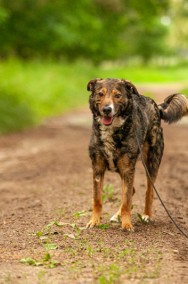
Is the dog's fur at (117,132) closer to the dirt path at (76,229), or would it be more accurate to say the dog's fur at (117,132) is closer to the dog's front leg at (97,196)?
the dog's front leg at (97,196)

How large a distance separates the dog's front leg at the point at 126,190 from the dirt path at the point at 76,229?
12cm

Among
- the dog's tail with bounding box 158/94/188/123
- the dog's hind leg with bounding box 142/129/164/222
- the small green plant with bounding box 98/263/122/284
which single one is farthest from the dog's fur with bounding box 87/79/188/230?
the small green plant with bounding box 98/263/122/284

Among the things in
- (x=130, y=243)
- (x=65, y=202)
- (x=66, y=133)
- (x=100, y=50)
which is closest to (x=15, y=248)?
(x=130, y=243)

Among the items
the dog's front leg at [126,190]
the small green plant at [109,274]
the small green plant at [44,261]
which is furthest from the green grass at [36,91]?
the small green plant at [109,274]

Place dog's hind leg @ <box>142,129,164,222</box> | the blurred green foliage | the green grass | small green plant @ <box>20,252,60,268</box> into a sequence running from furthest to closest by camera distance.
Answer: the blurred green foliage < the green grass < dog's hind leg @ <box>142,129,164,222</box> < small green plant @ <box>20,252,60,268</box>

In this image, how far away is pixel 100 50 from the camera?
37.9 m

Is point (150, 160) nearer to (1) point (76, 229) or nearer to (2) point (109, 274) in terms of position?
(1) point (76, 229)

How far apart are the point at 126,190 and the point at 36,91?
17447mm

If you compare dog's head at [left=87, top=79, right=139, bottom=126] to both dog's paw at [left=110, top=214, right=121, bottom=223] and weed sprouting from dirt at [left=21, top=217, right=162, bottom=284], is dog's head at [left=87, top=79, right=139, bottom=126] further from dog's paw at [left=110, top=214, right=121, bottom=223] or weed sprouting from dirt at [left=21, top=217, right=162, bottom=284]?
dog's paw at [left=110, top=214, right=121, bottom=223]

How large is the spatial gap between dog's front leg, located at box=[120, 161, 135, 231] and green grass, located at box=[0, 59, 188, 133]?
38.4ft

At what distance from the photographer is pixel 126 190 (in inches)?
295

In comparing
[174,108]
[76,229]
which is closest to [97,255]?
[76,229]

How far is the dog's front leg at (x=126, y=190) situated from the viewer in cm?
745

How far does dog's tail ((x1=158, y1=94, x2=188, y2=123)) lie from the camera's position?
8.27 metres
